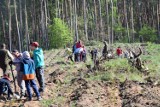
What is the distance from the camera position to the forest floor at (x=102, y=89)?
11492mm

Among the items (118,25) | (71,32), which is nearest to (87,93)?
(71,32)

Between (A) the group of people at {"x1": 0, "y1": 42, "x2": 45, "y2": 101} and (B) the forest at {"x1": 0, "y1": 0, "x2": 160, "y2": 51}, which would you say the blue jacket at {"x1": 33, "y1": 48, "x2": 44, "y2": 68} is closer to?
(A) the group of people at {"x1": 0, "y1": 42, "x2": 45, "y2": 101}

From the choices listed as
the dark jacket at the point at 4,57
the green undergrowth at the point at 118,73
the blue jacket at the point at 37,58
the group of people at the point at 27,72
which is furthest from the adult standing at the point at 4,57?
the green undergrowth at the point at 118,73

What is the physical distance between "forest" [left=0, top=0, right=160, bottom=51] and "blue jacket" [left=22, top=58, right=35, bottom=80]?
113 ft

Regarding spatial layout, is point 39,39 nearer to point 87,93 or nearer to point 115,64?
point 115,64

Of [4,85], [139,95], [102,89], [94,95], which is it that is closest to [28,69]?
[4,85]

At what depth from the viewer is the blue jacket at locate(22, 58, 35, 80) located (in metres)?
11.9

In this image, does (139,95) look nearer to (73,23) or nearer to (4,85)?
(4,85)

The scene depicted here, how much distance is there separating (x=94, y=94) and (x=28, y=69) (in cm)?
218

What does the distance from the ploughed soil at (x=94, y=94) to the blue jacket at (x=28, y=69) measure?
722 millimetres

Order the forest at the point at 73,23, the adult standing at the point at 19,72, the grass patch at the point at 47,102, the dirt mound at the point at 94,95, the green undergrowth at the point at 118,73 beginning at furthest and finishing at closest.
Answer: the forest at the point at 73,23
the green undergrowth at the point at 118,73
the adult standing at the point at 19,72
the grass patch at the point at 47,102
the dirt mound at the point at 94,95

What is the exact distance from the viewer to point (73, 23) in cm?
5584

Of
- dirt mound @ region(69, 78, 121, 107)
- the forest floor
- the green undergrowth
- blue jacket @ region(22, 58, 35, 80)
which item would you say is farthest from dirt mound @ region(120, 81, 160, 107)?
blue jacket @ region(22, 58, 35, 80)

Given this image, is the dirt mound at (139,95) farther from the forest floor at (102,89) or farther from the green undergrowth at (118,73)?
the green undergrowth at (118,73)
